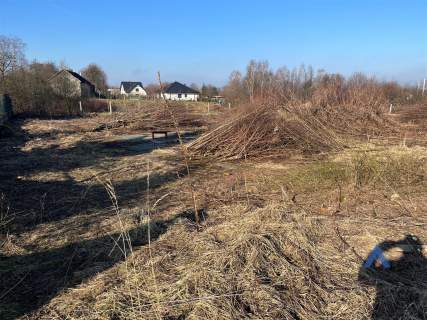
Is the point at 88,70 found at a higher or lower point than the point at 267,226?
higher

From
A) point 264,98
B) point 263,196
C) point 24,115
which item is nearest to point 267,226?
point 263,196

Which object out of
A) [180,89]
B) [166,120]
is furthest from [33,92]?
[180,89]

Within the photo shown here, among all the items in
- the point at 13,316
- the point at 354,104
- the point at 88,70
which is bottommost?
the point at 13,316

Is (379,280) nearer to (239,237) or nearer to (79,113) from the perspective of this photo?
(239,237)

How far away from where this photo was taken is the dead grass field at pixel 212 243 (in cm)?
323

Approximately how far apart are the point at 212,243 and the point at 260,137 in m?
6.71

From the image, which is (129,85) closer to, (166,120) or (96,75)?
(96,75)

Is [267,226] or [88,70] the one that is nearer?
[267,226]

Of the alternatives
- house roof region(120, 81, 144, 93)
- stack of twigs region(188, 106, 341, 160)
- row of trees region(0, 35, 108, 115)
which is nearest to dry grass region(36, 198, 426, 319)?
stack of twigs region(188, 106, 341, 160)

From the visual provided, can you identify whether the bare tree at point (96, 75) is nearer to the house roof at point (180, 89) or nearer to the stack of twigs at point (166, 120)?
the house roof at point (180, 89)

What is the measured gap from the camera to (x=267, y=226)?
458cm

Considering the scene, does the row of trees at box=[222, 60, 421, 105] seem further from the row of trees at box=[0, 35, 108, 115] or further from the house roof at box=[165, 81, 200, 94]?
the house roof at box=[165, 81, 200, 94]

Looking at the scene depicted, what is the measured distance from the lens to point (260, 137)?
35.0 feet

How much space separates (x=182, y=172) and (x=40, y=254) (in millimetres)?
4815
